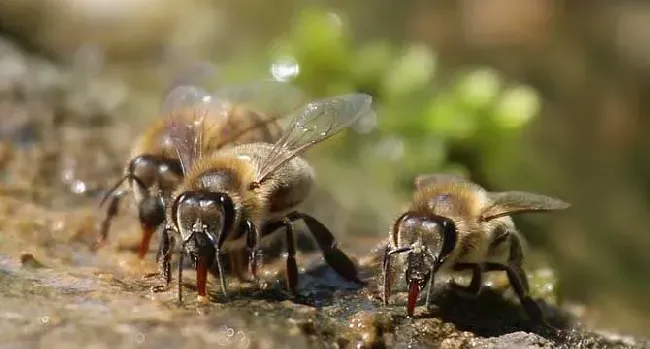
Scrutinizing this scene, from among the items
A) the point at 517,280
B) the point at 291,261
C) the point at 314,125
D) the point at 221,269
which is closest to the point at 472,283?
the point at 517,280

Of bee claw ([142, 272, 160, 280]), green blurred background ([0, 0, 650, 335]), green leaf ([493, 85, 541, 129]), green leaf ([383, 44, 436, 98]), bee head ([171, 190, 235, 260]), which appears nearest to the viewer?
bee head ([171, 190, 235, 260])

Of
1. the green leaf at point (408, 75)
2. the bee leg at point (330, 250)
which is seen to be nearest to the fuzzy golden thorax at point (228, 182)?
the bee leg at point (330, 250)

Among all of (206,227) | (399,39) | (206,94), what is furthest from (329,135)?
(399,39)

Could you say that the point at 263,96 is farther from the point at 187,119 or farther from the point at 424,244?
the point at 424,244

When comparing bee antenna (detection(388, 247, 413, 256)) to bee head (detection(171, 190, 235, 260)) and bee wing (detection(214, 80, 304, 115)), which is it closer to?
bee head (detection(171, 190, 235, 260))

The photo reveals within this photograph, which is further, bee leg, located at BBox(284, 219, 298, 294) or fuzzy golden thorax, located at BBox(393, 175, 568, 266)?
bee leg, located at BBox(284, 219, 298, 294)

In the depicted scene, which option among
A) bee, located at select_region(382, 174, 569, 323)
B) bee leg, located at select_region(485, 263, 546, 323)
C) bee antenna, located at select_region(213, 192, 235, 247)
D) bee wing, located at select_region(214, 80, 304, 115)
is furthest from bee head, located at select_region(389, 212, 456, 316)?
bee wing, located at select_region(214, 80, 304, 115)

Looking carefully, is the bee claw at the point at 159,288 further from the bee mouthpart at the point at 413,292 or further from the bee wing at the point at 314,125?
the bee mouthpart at the point at 413,292
